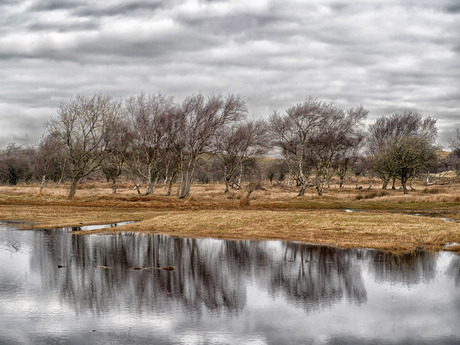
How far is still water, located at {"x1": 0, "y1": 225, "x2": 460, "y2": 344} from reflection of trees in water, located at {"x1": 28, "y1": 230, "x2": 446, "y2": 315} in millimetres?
40

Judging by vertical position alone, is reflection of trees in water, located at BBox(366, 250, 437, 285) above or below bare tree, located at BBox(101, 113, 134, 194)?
below

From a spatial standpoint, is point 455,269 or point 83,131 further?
point 83,131

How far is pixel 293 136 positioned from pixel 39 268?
51830mm

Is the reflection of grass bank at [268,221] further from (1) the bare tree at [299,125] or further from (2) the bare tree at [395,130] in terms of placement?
(2) the bare tree at [395,130]

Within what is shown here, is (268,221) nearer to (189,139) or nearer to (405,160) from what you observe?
(189,139)

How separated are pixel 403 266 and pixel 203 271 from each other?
24.9 feet

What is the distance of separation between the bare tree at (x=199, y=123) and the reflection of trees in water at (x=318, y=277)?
111 feet

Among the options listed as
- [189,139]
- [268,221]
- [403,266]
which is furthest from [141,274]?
[189,139]

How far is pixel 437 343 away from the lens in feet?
31.1

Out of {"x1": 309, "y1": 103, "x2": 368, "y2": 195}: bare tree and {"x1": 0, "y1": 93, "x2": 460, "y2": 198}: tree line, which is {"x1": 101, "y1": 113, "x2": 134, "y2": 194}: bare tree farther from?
{"x1": 309, "y1": 103, "x2": 368, "y2": 195}: bare tree

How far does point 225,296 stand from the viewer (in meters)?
12.7

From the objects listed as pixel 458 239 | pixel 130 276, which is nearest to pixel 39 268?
Result: pixel 130 276

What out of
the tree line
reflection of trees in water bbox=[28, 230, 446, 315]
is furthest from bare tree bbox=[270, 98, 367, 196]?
reflection of trees in water bbox=[28, 230, 446, 315]

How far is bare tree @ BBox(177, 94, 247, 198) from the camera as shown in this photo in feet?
174
